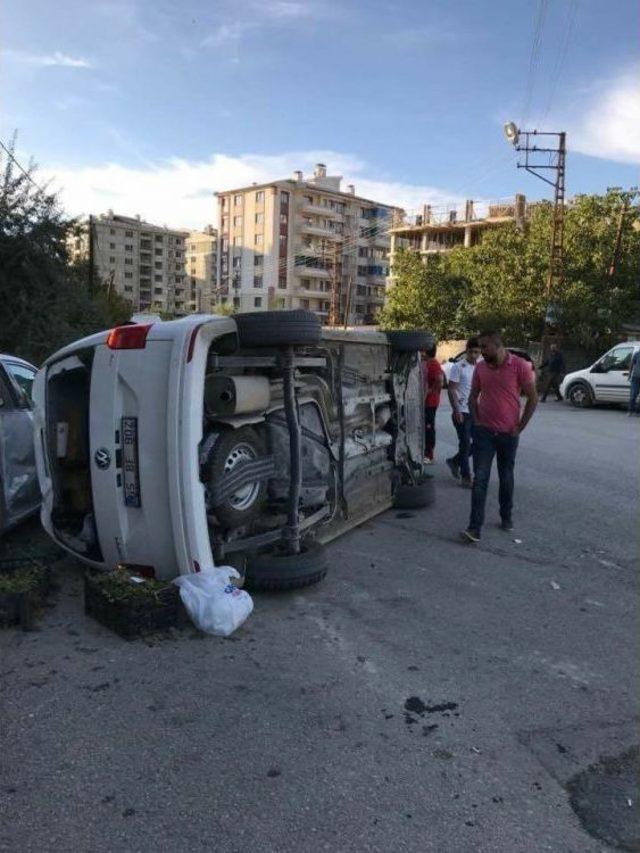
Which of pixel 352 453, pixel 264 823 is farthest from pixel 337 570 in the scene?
pixel 264 823

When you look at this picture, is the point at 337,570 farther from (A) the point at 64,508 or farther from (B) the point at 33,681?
(B) the point at 33,681

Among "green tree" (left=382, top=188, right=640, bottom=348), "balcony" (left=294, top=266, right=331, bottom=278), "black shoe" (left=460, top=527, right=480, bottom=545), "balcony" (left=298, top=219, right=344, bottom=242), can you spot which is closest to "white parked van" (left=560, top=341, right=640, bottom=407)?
"green tree" (left=382, top=188, right=640, bottom=348)

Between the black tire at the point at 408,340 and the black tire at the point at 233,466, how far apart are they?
2.31 meters

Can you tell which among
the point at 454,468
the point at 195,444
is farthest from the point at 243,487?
the point at 454,468

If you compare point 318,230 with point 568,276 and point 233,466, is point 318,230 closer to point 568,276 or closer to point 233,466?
point 568,276

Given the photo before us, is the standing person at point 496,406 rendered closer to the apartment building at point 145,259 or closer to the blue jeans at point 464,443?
the blue jeans at point 464,443

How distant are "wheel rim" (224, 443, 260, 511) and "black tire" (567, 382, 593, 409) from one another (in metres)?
17.2

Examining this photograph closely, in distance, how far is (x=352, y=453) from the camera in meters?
5.71

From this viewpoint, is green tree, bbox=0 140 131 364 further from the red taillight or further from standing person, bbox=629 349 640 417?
standing person, bbox=629 349 640 417

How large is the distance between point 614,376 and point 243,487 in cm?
1705

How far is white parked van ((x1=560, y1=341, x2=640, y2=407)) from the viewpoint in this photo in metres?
18.8

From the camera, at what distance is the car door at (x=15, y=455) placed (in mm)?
5203

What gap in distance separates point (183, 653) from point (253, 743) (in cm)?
91

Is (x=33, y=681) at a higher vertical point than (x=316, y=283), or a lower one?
lower
